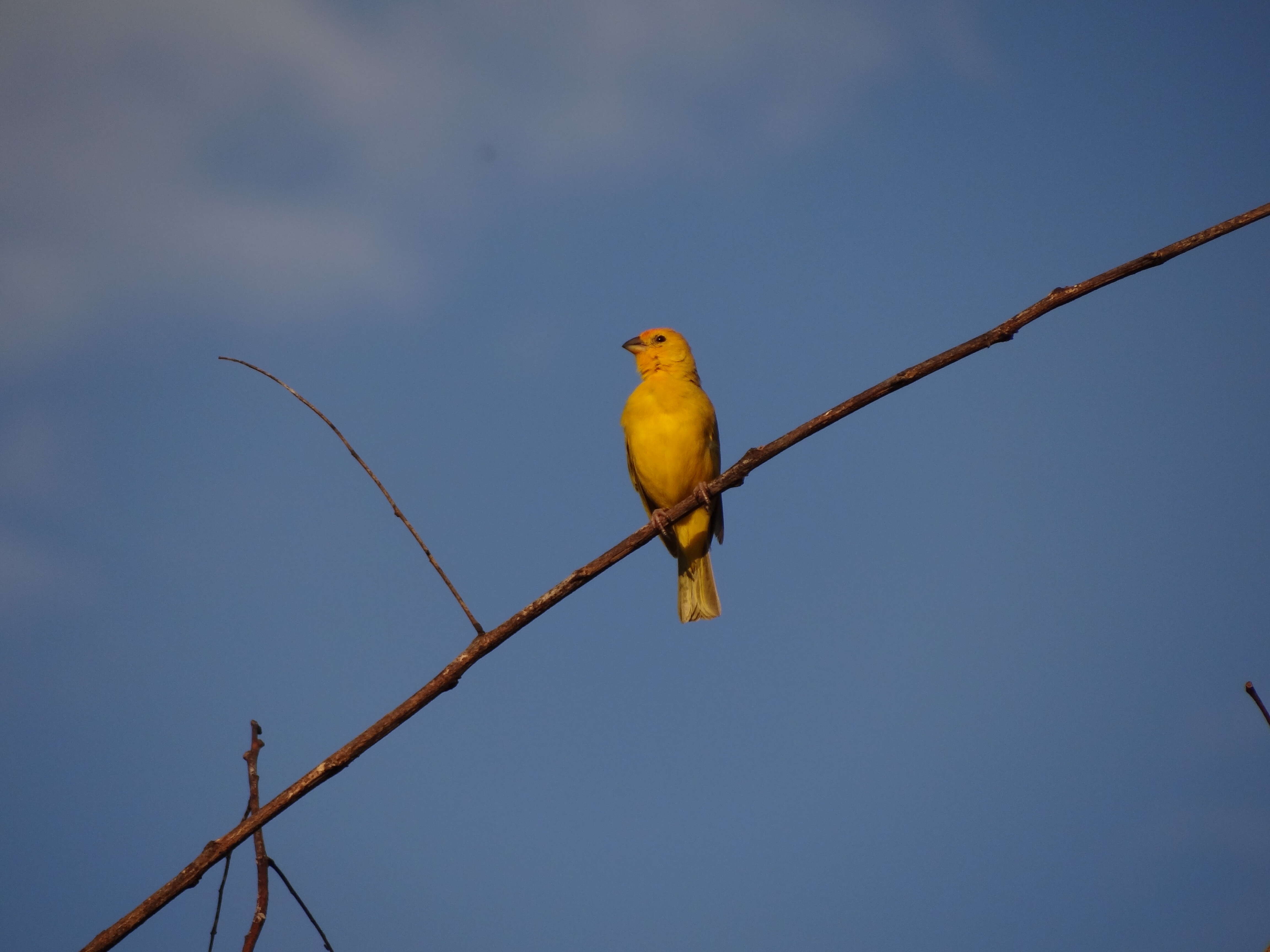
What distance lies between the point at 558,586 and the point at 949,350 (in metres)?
1.43

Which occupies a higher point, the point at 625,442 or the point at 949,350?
→ the point at 625,442

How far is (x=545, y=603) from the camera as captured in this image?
3.03 m

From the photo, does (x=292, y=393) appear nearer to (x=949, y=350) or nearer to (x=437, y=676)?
(x=437, y=676)

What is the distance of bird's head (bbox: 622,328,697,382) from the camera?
7.08 m

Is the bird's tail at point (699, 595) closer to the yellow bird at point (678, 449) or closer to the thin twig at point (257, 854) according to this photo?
the yellow bird at point (678, 449)

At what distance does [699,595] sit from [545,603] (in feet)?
13.6

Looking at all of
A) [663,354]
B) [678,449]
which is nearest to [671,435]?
[678,449]

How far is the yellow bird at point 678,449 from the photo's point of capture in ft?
22.2

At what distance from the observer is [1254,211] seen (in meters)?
2.56

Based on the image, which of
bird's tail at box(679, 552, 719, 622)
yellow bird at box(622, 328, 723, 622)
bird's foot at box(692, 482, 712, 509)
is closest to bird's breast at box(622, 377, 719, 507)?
yellow bird at box(622, 328, 723, 622)

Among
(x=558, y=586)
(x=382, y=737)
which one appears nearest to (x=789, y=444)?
(x=558, y=586)

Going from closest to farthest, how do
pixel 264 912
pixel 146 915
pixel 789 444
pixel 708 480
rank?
pixel 146 915
pixel 264 912
pixel 789 444
pixel 708 480

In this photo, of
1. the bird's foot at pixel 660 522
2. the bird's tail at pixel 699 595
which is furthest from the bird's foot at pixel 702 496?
the bird's tail at pixel 699 595

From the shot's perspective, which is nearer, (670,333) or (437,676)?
(437,676)
